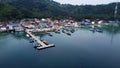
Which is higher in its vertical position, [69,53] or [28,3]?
[28,3]

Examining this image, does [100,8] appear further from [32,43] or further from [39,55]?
[39,55]

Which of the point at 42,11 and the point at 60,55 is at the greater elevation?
the point at 42,11

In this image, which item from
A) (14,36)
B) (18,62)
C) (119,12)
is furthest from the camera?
(119,12)

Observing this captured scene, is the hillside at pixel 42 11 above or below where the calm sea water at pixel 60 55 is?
above

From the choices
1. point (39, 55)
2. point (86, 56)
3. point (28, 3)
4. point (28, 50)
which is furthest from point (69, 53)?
point (28, 3)

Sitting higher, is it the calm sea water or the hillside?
the hillside

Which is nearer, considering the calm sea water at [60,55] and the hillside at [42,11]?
the calm sea water at [60,55]

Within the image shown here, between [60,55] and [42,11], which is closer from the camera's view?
[60,55]

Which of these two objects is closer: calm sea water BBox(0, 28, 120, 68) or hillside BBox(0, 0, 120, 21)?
calm sea water BBox(0, 28, 120, 68)
